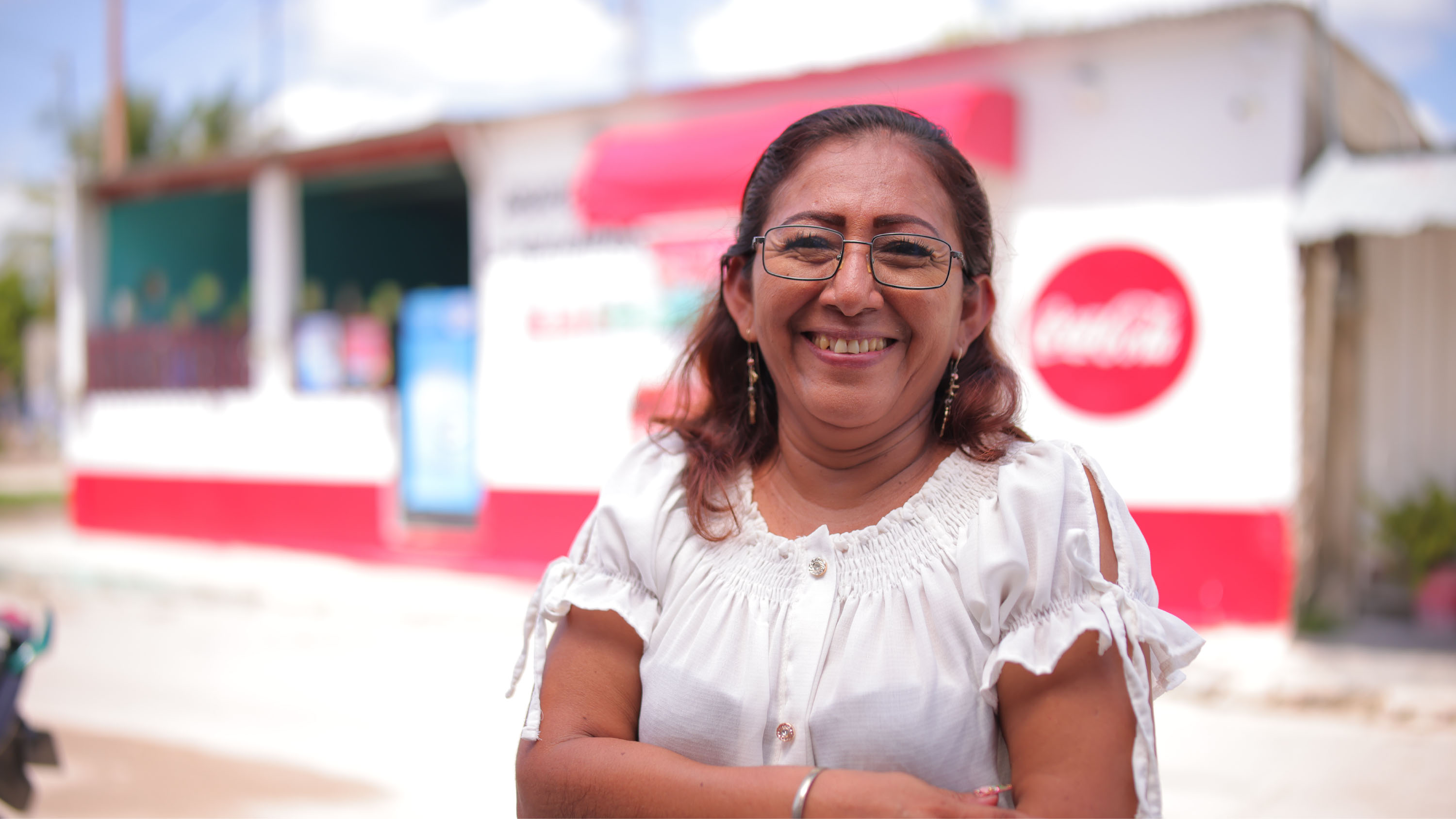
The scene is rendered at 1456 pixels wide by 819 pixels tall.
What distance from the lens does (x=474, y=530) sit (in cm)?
949

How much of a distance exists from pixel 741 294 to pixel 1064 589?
0.73 m

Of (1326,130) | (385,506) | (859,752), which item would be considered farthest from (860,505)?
(385,506)

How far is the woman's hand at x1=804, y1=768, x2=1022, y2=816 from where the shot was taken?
1355 millimetres

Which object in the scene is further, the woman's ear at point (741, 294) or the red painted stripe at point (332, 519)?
the red painted stripe at point (332, 519)

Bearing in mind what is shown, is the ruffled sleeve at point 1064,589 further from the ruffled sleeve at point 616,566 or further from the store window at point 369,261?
the store window at point 369,261

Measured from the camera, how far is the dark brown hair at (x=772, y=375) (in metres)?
1.68

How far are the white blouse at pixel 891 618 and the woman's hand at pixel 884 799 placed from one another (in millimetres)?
80

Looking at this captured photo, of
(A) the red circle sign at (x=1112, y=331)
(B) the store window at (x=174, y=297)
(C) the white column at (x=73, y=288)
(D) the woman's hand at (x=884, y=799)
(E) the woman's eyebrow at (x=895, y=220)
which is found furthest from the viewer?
(C) the white column at (x=73, y=288)

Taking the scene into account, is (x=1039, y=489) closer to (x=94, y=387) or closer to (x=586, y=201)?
(x=586, y=201)

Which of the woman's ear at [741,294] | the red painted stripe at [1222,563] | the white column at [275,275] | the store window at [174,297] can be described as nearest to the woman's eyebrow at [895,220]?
the woman's ear at [741,294]

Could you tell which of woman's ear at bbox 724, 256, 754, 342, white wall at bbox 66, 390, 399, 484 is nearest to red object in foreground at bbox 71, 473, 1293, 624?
white wall at bbox 66, 390, 399, 484

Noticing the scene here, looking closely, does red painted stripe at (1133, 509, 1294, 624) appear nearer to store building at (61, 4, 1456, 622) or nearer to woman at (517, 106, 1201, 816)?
store building at (61, 4, 1456, 622)

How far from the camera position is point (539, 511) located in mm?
8883

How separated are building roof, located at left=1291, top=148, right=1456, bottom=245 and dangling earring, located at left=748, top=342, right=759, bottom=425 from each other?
489 cm
